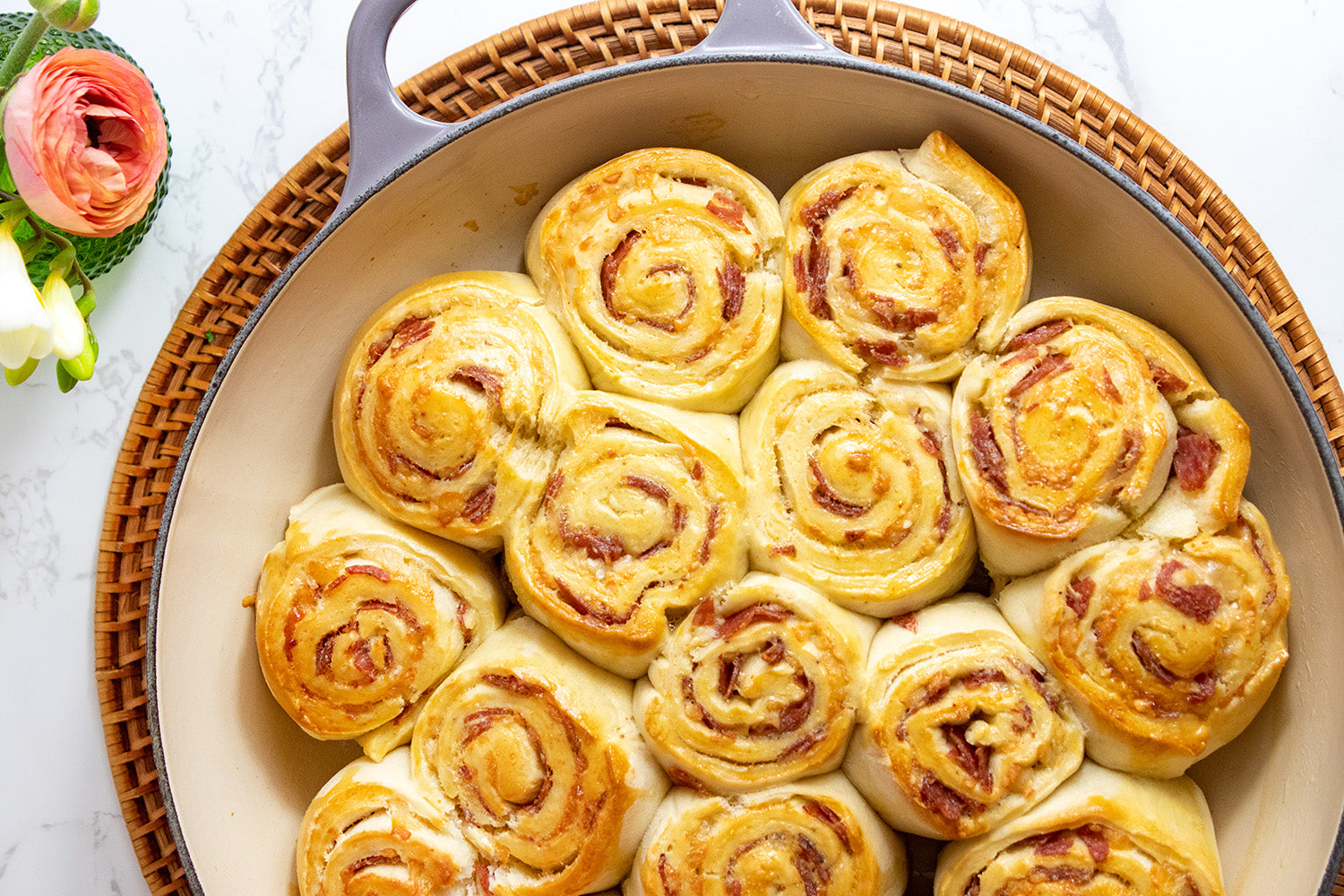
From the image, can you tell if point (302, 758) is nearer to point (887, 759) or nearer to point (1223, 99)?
point (887, 759)

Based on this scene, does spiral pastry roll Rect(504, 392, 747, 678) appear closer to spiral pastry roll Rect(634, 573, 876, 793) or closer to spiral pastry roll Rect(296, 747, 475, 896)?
spiral pastry roll Rect(634, 573, 876, 793)

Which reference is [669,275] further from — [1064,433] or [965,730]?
[965,730]

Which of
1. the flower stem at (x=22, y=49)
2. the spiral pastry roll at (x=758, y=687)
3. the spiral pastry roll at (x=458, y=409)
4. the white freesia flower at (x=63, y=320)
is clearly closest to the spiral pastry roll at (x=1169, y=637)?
the spiral pastry roll at (x=758, y=687)

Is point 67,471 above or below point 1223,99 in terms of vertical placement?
below

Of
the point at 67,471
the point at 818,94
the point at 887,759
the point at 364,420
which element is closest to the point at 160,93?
the point at 67,471

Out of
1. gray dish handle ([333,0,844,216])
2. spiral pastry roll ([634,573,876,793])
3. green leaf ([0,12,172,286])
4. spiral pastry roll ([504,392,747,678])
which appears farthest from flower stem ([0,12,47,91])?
spiral pastry roll ([634,573,876,793])

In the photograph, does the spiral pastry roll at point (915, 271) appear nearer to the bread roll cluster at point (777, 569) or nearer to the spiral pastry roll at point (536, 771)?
the bread roll cluster at point (777, 569)

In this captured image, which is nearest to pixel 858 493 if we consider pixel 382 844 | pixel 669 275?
pixel 669 275
